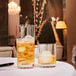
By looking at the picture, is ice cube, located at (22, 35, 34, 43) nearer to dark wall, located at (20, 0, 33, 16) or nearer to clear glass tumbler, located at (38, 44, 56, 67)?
clear glass tumbler, located at (38, 44, 56, 67)

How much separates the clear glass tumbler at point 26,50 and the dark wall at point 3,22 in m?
7.22

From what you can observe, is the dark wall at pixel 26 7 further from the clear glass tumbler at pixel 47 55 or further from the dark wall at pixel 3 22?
the clear glass tumbler at pixel 47 55

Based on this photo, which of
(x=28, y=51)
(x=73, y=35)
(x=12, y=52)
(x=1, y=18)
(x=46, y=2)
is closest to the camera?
(x=28, y=51)

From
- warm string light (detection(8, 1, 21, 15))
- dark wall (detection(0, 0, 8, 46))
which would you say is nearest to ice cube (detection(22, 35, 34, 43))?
dark wall (detection(0, 0, 8, 46))

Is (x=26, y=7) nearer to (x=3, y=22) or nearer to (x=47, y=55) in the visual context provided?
(x=3, y=22)

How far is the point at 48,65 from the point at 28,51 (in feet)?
0.37

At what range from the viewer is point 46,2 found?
855 cm

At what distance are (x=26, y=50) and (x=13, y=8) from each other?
7.43 metres

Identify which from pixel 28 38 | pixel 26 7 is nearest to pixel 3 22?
pixel 26 7

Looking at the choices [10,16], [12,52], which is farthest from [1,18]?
[12,52]

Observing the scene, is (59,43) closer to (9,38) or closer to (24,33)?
(9,38)

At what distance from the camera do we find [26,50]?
931mm

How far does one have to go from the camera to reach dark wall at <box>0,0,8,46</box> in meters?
8.05

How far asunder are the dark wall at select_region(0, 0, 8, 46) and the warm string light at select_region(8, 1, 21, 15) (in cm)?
16
